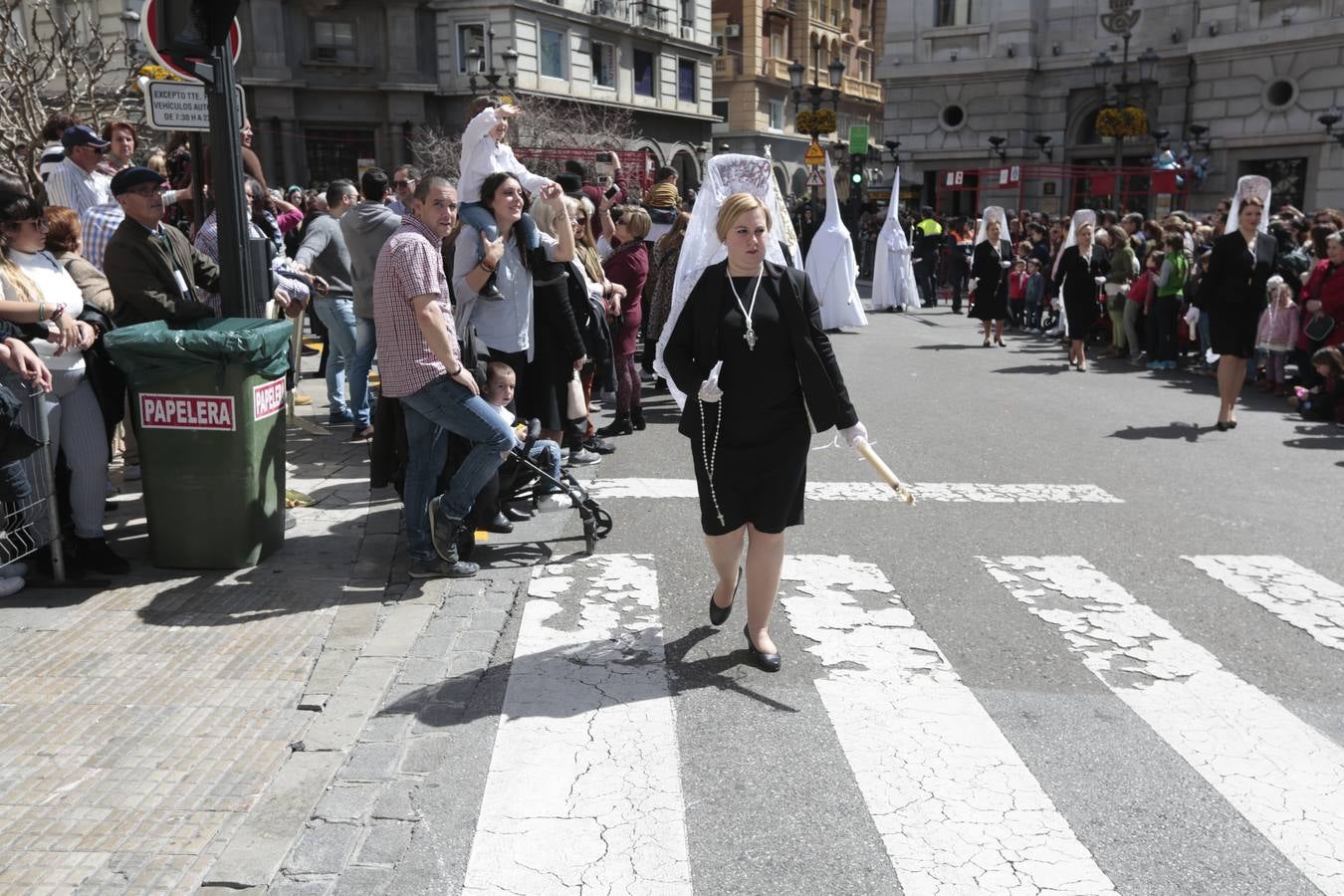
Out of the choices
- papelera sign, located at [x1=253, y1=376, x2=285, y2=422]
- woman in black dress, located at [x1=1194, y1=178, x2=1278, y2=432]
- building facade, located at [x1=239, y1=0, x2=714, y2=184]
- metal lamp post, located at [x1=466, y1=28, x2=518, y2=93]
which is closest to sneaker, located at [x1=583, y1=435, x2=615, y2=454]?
papelera sign, located at [x1=253, y1=376, x2=285, y2=422]

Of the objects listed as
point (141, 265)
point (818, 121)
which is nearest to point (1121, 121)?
point (818, 121)

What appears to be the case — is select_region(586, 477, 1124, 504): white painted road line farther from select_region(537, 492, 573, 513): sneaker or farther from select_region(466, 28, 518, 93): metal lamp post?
select_region(466, 28, 518, 93): metal lamp post

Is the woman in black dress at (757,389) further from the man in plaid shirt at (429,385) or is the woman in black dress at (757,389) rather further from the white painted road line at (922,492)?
the white painted road line at (922,492)

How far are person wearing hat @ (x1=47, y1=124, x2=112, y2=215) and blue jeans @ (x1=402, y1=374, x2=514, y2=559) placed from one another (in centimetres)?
374

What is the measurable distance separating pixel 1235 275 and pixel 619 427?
5.57 metres

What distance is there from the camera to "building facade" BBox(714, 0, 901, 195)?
63.6 meters

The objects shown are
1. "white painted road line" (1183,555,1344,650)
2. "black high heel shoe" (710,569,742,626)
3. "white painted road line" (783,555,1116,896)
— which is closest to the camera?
"white painted road line" (783,555,1116,896)

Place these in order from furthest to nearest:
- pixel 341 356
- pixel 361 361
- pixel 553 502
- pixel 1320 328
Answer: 1. pixel 1320 328
2. pixel 341 356
3. pixel 361 361
4. pixel 553 502

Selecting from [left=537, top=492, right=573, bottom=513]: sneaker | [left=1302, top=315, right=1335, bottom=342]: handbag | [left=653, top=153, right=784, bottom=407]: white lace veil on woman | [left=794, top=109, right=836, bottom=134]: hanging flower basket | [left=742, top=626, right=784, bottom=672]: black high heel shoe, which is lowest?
[left=742, top=626, right=784, bottom=672]: black high heel shoe

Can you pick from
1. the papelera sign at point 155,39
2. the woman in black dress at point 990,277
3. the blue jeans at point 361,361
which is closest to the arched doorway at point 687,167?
the woman in black dress at point 990,277

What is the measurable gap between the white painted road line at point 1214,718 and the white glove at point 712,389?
1.97 meters

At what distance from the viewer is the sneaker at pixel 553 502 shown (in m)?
7.25

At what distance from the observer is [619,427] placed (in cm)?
979

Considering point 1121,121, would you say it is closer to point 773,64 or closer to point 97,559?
point 97,559
